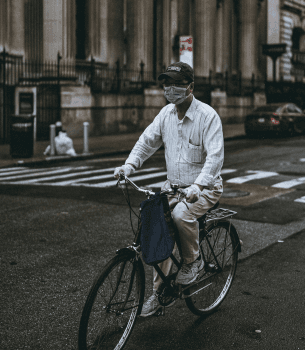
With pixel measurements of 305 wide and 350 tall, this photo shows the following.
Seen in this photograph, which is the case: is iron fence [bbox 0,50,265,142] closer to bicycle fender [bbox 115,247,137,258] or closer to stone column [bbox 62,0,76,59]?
stone column [bbox 62,0,76,59]

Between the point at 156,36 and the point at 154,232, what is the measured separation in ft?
100

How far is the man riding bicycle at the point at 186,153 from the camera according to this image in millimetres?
3986

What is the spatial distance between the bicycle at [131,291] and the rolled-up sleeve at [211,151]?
312 millimetres

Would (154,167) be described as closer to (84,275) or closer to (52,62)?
(84,275)

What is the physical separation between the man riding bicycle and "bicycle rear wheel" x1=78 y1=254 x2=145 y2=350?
24cm

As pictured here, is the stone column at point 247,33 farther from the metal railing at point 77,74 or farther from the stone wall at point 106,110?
the stone wall at point 106,110

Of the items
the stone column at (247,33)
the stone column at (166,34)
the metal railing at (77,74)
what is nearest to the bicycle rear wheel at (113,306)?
the metal railing at (77,74)

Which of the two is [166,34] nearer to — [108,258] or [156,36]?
[156,36]

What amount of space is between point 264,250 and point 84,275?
223 cm

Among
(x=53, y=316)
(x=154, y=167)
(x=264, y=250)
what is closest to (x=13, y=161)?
(x=154, y=167)

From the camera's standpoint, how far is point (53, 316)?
4.52 meters

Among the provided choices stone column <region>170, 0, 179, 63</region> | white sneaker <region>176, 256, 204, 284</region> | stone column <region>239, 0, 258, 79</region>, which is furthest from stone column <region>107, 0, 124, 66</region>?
white sneaker <region>176, 256, 204, 284</region>

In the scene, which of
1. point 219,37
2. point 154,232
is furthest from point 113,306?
point 219,37

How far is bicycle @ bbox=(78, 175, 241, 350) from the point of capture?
3545 mm
